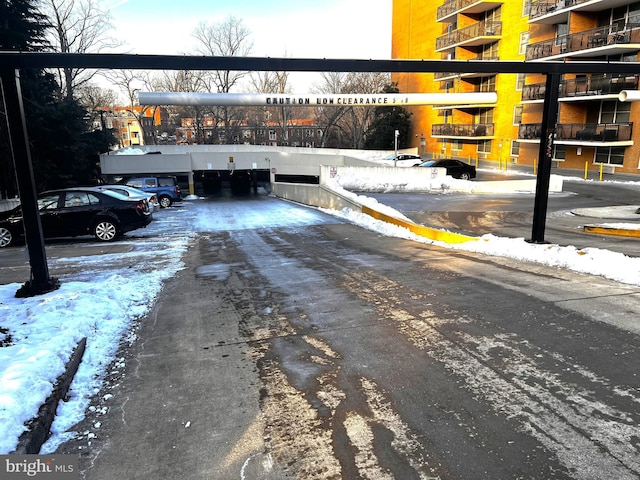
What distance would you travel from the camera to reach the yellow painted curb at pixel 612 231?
12735 mm

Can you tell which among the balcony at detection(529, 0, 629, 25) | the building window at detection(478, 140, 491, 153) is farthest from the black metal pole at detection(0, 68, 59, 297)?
the building window at detection(478, 140, 491, 153)

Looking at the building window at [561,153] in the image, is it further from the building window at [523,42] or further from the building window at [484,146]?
the building window at [523,42]

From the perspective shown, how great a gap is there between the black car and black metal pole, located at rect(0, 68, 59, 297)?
6.21 meters

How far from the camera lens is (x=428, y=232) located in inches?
493

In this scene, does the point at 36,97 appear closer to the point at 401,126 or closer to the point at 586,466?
the point at 586,466

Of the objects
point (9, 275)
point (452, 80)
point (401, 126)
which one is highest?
point (452, 80)

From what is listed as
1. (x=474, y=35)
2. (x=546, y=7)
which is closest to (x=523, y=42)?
(x=546, y=7)

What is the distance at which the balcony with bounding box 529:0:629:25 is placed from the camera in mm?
28533

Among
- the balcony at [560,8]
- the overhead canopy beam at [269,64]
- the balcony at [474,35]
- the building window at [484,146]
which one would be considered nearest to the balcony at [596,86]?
the balcony at [560,8]

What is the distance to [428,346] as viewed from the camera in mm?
4863

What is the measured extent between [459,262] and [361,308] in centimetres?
365

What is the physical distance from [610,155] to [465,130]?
1442 cm

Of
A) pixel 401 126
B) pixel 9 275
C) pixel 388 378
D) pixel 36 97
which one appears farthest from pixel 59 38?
pixel 388 378

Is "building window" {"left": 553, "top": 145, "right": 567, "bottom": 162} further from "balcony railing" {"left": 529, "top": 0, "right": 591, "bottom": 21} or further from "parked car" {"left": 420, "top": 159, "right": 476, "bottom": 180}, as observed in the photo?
"balcony railing" {"left": 529, "top": 0, "right": 591, "bottom": 21}
